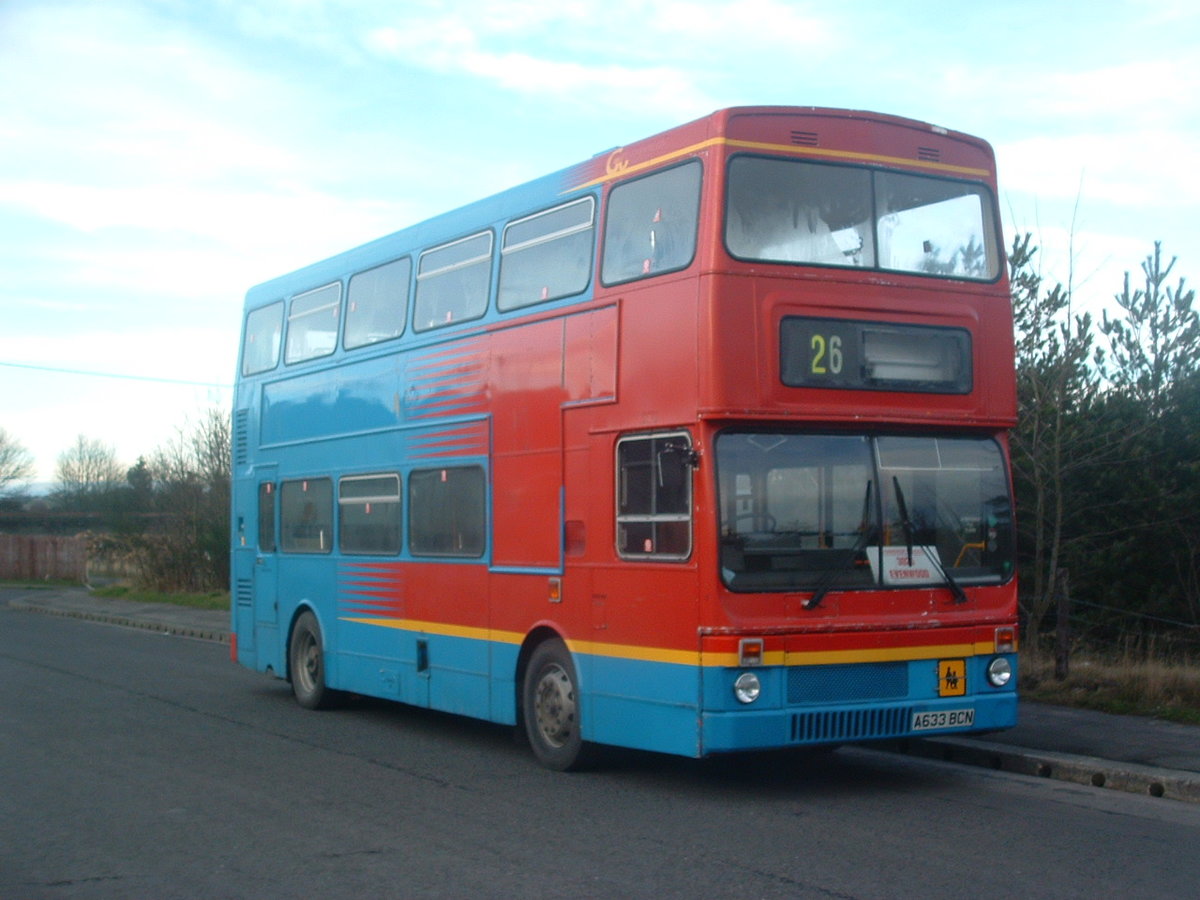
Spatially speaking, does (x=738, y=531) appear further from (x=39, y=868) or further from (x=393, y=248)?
(x=393, y=248)

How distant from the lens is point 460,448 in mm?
12188

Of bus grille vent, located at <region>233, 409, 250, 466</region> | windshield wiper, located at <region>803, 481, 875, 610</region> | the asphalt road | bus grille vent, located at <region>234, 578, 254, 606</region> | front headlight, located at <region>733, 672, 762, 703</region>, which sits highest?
bus grille vent, located at <region>233, 409, 250, 466</region>

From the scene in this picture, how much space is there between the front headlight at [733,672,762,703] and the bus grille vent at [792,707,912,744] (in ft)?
1.12

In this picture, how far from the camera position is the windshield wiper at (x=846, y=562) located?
917 centimetres

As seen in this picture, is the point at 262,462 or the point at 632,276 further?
the point at 262,462

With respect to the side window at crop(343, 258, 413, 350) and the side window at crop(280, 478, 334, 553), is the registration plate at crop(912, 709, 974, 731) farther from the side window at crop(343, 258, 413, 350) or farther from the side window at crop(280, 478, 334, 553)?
the side window at crop(280, 478, 334, 553)

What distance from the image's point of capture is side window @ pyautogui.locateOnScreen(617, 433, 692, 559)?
9281mm

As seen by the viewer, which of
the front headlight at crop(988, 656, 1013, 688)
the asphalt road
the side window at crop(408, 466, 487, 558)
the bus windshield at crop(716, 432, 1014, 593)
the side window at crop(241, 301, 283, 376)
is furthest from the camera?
the side window at crop(241, 301, 283, 376)

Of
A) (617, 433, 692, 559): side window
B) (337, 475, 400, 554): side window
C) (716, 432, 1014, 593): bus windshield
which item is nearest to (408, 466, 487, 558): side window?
(337, 475, 400, 554): side window

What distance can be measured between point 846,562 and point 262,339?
9394 mm

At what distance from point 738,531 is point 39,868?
14.6ft

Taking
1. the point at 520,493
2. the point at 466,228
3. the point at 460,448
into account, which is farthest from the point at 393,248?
the point at 520,493

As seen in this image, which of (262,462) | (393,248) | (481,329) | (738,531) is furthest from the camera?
(262,462)

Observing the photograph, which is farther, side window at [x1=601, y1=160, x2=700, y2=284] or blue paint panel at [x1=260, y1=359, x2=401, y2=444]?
blue paint panel at [x1=260, y1=359, x2=401, y2=444]
